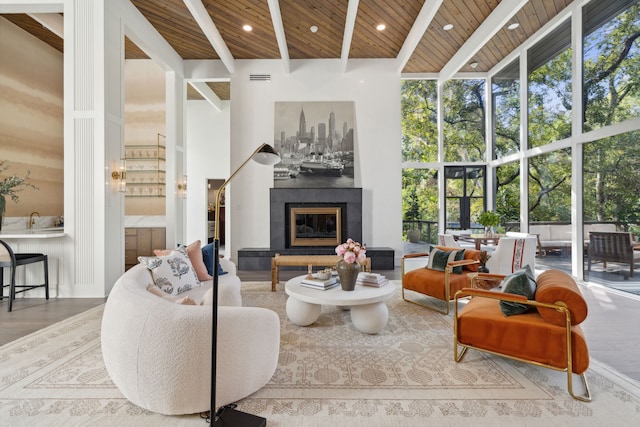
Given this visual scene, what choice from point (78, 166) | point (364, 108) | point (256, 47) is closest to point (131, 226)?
point (78, 166)

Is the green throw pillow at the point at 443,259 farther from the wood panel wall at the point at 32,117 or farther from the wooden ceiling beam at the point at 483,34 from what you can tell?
the wood panel wall at the point at 32,117

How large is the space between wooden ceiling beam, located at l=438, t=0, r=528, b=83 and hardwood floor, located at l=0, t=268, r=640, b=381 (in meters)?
4.51

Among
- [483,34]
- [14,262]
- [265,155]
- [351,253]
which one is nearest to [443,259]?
[351,253]

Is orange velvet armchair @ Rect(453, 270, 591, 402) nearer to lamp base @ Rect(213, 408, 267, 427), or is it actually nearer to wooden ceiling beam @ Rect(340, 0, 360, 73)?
lamp base @ Rect(213, 408, 267, 427)

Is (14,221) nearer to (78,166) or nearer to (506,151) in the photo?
(78,166)

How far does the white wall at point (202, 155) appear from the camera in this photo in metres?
8.68

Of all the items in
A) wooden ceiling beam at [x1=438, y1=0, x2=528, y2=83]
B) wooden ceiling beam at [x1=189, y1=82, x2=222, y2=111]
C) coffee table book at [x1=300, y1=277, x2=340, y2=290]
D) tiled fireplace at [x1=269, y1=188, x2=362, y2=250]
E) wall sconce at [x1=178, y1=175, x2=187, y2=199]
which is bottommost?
coffee table book at [x1=300, y1=277, x2=340, y2=290]

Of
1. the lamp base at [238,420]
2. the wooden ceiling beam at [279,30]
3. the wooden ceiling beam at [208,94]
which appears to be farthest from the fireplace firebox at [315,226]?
the lamp base at [238,420]

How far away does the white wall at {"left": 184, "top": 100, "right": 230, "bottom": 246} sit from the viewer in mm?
8680

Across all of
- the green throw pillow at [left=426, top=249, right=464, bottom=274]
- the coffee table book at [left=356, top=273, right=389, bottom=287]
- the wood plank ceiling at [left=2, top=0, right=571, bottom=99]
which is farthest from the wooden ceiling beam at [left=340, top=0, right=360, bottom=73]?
the coffee table book at [left=356, top=273, right=389, bottom=287]

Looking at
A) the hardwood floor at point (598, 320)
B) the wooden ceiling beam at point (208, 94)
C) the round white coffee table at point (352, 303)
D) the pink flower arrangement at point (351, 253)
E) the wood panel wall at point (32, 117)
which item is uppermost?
the wooden ceiling beam at point (208, 94)

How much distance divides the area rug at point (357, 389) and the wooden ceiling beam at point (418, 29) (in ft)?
15.8

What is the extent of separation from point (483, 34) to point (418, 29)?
51.1 inches

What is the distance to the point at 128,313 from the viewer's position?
163cm
